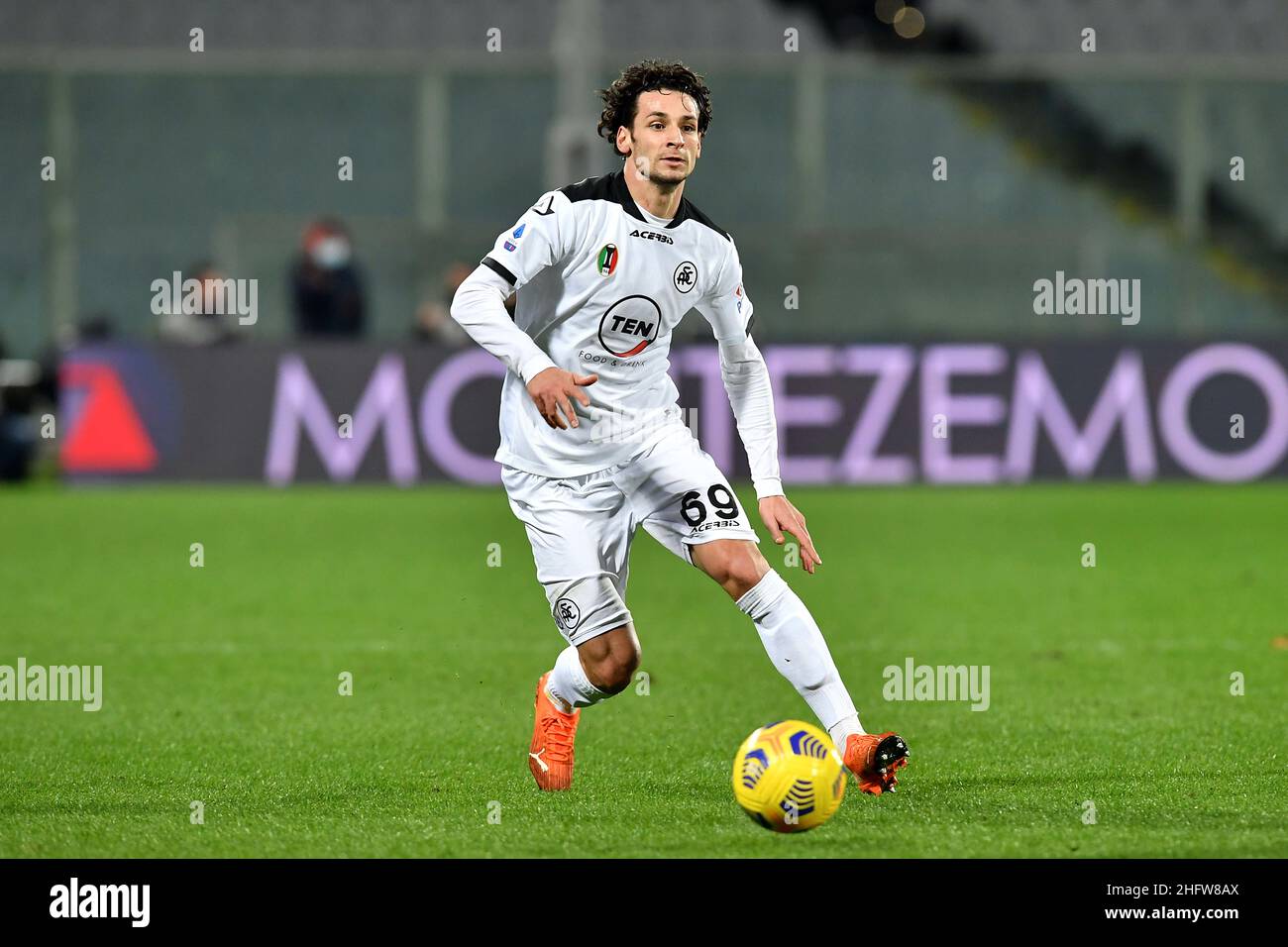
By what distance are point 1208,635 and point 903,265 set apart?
388 inches

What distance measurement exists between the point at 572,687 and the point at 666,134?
1.68 meters

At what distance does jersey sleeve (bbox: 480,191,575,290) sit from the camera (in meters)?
6.10

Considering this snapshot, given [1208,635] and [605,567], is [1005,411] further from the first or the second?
[605,567]

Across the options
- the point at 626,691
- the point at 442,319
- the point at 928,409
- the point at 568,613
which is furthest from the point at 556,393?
the point at 442,319

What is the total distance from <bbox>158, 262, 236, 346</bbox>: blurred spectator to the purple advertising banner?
61 centimetres

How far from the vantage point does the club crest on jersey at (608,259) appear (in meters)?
6.18

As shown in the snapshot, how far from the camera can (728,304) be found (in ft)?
21.1

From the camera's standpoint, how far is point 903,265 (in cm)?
1925

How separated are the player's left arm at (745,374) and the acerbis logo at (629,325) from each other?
20 cm

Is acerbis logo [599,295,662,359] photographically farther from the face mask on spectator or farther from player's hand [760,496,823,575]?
the face mask on spectator

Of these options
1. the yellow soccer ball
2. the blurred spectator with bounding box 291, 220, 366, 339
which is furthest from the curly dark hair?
A: the blurred spectator with bounding box 291, 220, 366, 339
